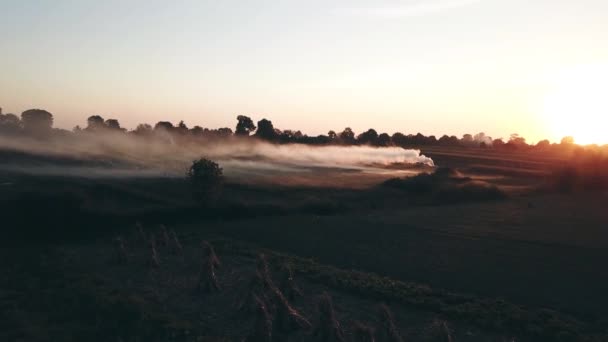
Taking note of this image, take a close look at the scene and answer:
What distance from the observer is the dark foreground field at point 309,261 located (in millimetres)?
30234

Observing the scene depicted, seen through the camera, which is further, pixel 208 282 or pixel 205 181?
pixel 205 181

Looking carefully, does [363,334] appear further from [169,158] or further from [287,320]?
[169,158]

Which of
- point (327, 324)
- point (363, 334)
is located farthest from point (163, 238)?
point (363, 334)

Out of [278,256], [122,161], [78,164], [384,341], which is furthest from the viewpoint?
[122,161]

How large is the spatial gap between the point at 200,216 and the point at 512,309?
4860cm

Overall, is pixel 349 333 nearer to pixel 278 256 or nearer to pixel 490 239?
pixel 278 256

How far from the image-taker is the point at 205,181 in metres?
69.7

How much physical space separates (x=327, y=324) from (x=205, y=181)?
154ft

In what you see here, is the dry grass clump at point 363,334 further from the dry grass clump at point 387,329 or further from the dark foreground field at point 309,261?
the dark foreground field at point 309,261

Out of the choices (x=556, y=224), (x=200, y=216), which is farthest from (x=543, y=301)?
(x=200, y=216)

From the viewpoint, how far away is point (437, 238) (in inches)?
2221

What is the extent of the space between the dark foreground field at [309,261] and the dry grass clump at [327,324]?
65.4 inches

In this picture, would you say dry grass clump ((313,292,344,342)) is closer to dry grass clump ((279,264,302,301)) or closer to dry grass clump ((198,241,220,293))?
dry grass clump ((279,264,302,301))

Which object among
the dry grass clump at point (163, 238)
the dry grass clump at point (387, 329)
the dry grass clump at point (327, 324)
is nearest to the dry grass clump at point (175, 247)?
the dry grass clump at point (163, 238)
